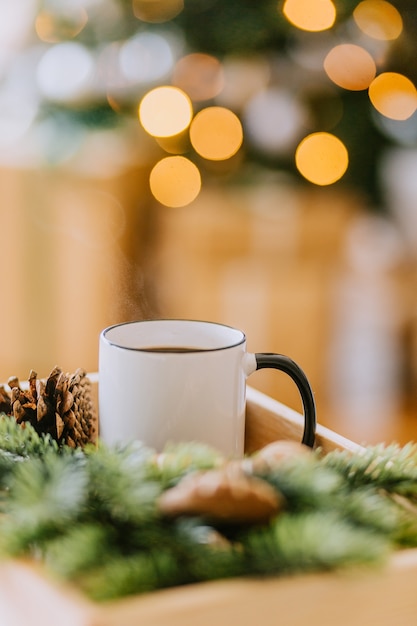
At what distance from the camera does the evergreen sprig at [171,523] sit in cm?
30

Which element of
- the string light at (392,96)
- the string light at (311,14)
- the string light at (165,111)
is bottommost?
the string light at (165,111)

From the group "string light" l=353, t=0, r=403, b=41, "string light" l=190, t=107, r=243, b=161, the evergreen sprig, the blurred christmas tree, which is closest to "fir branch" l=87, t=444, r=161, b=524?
the evergreen sprig

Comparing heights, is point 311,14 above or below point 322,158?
above

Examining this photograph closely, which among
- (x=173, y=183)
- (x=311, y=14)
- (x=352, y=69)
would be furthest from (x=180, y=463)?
(x=173, y=183)

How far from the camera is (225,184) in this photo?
58.5 inches

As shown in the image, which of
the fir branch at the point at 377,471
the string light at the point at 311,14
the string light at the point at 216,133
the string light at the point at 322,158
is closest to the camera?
the fir branch at the point at 377,471

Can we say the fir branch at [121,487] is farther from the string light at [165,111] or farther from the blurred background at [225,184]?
the string light at [165,111]

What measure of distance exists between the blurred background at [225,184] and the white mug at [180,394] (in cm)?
71

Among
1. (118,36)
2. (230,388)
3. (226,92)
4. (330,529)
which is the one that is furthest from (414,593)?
(226,92)

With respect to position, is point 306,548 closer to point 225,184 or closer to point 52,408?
point 52,408

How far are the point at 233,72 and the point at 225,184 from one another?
0.19 metres

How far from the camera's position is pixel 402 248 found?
207 cm

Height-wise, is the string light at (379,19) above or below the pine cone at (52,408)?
above

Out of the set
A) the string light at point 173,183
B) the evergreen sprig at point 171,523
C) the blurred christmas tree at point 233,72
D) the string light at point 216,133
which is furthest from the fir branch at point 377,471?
the string light at point 173,183
